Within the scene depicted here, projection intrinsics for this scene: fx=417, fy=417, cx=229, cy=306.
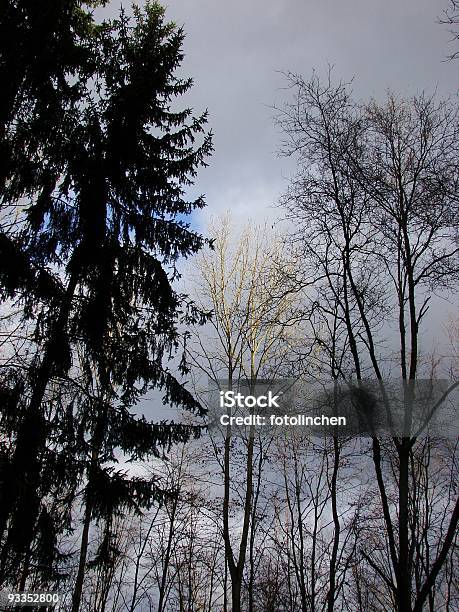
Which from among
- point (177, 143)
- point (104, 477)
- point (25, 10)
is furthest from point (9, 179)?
point (104, 477)

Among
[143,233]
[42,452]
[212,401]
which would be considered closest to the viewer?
[42,452]

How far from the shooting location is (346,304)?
5.71m

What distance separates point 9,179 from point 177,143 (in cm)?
321

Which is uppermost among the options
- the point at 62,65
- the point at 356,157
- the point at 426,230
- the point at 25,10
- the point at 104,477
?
the point at 25,10

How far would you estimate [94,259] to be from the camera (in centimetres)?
600

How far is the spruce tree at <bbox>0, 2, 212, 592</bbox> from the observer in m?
4.89

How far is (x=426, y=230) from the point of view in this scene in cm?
518

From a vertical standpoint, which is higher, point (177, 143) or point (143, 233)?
point (177, 143)

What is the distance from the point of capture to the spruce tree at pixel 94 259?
4895 mm

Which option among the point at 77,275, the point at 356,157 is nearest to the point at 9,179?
the point at 77,275

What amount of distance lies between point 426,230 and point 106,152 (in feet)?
15.9

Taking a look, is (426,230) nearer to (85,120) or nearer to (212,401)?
(85,120)

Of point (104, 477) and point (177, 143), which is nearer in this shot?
point (104, 477)

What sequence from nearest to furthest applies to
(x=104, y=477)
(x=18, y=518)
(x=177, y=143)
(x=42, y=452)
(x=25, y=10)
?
(x=18, y=518) → (x=42, y=452) → (x=104, y=477) → (x=25, y=10) → (x=177, y=143)
